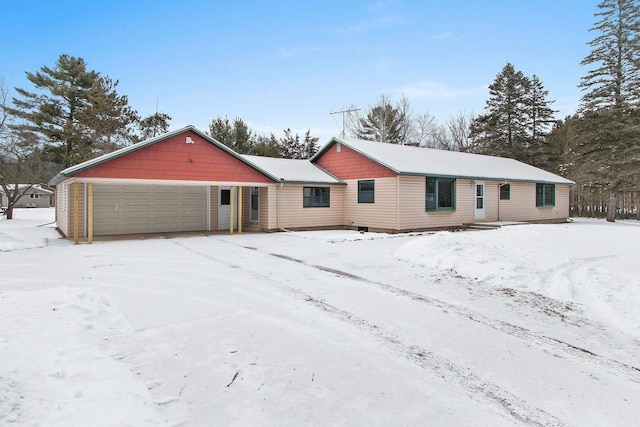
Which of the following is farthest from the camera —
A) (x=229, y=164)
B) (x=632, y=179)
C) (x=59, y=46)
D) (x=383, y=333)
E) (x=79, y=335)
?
(x=59, y=46)

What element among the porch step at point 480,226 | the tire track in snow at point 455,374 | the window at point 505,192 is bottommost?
the tire track in snow at point 455,374

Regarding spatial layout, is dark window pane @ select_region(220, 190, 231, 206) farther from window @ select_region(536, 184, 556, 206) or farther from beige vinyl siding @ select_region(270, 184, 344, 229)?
window @ select_region(536, 184, 556, 206)

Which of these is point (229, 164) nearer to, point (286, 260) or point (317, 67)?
point (286, 260)

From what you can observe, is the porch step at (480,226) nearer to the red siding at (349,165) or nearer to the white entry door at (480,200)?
the white entry door at (480,200)

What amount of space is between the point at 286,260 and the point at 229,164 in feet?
24.4

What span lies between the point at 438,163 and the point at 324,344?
16.5m

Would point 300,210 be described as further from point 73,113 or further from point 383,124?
point 73,113

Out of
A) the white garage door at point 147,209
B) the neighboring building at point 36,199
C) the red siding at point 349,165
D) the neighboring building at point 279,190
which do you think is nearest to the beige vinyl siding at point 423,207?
the neighboring building at point 279,190

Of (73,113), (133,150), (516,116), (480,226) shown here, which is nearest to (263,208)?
(133,150)

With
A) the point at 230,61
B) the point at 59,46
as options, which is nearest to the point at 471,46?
the point at 230,61

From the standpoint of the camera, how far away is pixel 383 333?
4277 mm

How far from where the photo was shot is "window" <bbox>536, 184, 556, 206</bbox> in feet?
73.3

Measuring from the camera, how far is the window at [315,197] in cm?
1758

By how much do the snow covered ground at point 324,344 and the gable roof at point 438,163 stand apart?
8810 mm
